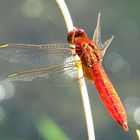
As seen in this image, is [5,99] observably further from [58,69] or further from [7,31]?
[58,69]

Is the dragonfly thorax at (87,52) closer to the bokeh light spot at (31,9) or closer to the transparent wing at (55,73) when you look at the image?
the transparent wing at (55,73)

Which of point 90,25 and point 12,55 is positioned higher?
point 90,25

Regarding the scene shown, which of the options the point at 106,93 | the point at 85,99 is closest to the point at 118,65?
the point at 106,93

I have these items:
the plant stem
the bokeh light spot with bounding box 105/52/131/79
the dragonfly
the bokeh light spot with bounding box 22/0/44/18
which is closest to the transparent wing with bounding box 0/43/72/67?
the dragonfly

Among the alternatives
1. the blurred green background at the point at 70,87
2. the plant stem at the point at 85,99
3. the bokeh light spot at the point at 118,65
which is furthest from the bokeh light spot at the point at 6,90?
the plant stem at the point at 85,99

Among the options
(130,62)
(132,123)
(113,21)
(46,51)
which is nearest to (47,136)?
(46,51)

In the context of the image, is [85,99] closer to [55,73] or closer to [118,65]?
[55,73]

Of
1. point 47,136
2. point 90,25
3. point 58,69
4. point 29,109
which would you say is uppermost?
point 90,25
